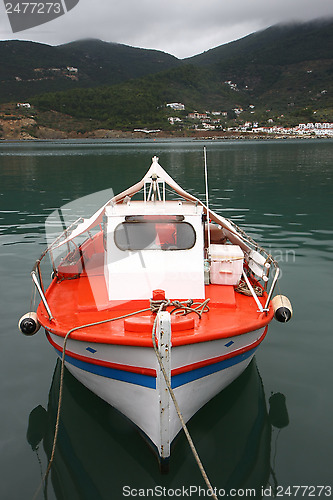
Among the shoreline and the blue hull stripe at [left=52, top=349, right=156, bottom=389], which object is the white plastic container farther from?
the shoreline

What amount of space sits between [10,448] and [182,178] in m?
32.8

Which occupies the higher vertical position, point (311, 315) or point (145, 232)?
point (145, 232)

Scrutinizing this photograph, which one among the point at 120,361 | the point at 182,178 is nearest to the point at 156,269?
the point at 120,361

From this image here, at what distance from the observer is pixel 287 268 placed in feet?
41.0

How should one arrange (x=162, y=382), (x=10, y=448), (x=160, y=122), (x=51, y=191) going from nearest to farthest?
(x=162, y=382) < (x=10, y=448) < (x=51, y=191) < (x=160, y=122)

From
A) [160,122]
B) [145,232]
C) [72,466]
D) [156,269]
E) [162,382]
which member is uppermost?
[160,122]

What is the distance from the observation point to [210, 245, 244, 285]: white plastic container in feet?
24.8

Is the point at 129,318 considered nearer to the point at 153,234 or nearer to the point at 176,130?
the point at 153,234

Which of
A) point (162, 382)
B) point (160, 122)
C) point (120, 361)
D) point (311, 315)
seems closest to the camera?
point (162, 382)

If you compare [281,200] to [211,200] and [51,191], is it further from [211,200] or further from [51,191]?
[51,191]

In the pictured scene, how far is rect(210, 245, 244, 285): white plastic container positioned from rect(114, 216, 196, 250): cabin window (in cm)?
68

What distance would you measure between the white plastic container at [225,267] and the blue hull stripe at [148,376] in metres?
1.70

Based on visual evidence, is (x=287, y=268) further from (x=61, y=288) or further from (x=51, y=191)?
(x=51, y=191)

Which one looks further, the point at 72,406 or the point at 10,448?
the point at 72,406
